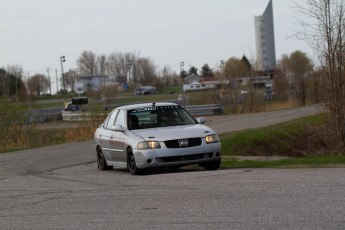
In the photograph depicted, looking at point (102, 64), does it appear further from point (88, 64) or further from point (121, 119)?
point (121, 119)

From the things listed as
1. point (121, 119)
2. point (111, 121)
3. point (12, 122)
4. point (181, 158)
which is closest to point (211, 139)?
point (181, 158)

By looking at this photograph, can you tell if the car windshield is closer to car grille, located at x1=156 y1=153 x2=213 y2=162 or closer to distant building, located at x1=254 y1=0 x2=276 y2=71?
car grille, located at x1=156 y1=153 x2=213 y2=162

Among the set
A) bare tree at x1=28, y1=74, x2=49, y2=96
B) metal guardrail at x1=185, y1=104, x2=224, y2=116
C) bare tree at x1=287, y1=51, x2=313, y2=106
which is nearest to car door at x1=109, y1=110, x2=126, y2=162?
metal guardrail at x1=185, y1=104, x2=224, y2=116

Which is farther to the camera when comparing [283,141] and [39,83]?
[39,83]

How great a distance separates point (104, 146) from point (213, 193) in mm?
6218

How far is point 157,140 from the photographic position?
13.8 m

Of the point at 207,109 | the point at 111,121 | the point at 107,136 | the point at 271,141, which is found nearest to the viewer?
the point at 107,136

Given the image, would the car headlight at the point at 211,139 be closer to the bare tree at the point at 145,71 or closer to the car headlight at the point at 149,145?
the car headlight at the point at 149,145

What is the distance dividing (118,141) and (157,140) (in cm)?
158

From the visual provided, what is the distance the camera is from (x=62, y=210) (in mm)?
9766

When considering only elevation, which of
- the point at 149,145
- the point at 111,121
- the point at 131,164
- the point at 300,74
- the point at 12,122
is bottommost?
the point at 131,164

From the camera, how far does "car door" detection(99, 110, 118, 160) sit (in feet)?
52.1

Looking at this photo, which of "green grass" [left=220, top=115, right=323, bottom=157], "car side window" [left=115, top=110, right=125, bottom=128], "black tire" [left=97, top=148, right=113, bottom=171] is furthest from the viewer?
"green grass" [left=220, top=115, right=323, bottom=157]

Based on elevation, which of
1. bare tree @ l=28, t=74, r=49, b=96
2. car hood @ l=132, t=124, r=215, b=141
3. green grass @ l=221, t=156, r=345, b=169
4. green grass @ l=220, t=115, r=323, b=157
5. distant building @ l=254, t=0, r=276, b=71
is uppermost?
distant building @ l=254, t=0, r=276, b=71
